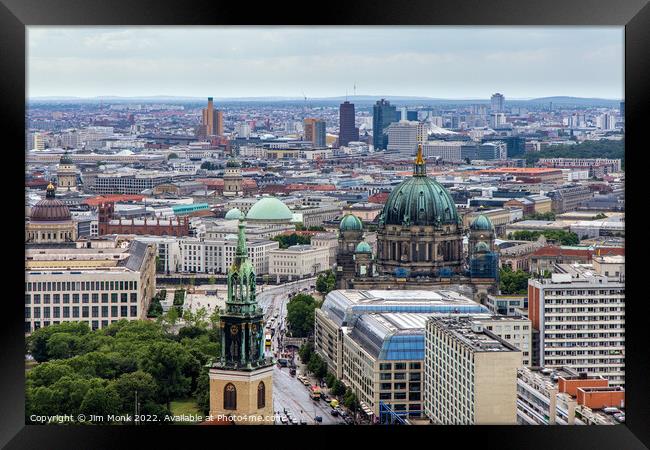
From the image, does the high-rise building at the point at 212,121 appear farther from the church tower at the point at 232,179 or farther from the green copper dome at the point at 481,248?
the green copper dome at the point at 481,248

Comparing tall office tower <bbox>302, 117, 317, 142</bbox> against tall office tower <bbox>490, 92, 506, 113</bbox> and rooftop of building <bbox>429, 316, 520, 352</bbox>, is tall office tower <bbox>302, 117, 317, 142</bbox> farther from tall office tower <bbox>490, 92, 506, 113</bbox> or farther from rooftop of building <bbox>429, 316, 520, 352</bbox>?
rooftop of building <bbox>429, 316, 520, 352</bbox>

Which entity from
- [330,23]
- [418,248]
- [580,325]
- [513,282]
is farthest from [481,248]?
[330,23]

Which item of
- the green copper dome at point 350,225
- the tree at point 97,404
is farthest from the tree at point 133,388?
the green copper dome at point 350,225

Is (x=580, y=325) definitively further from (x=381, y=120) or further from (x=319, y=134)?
(x=319, y=134)

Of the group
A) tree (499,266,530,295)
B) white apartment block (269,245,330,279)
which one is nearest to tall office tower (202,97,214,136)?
white apartment block (269,245,330,279)

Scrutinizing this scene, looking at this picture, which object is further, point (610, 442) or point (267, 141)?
point (267, 141)

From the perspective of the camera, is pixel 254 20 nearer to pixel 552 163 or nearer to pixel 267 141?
pixel 552 163
